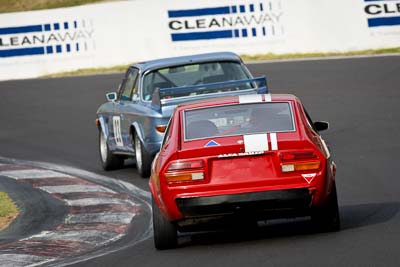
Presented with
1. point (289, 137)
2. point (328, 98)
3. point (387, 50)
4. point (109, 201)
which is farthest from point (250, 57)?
point (289, 137)

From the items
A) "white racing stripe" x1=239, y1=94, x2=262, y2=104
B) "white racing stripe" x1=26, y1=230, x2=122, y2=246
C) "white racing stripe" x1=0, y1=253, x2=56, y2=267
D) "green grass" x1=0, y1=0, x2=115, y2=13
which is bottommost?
"white racing stripe" x1=26, y1=230, x2=122, y2=246

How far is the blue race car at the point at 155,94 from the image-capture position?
48.4 ft

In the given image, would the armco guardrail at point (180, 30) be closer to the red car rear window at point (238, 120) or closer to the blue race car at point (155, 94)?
the blue race car at point (155, 94)

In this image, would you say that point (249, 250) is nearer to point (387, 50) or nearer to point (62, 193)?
point (62, 193)

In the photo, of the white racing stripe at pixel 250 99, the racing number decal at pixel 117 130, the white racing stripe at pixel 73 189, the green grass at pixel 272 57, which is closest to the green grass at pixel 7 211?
the white racing stripe at pixel 73 189

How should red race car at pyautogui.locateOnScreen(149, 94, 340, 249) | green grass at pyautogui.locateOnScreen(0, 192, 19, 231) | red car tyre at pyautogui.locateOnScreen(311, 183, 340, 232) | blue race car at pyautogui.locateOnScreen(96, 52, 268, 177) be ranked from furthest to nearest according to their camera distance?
blue race car at pyautogui.locateOnScreen(96, 52, 268, 177)
green grass at pyautogui.locateOnScreen(0, 192, 19, 231)
red car tyre at pyautogui.locateOnScreen(311, 183, 340, 232)
red race car at pyautogui.locateOnScreen(149, 94, 340, 249)

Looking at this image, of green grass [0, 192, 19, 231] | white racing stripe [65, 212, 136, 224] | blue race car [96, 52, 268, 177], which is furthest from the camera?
blue race car [96, 52, 268, 177]

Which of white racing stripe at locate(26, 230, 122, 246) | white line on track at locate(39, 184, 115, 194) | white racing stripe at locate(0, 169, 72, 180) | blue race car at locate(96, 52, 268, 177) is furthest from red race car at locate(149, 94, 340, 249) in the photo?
white racing stripe at locate(0, 169, 72, 180)

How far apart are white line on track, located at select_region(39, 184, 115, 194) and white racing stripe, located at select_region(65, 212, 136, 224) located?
73.9 inches

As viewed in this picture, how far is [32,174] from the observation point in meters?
16.8

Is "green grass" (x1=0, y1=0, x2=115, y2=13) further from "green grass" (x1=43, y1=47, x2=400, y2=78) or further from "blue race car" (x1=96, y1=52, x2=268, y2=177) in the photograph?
"blue race car" (x1=96, y1=52, x2=268, y2=177)

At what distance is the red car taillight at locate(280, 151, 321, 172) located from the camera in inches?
366

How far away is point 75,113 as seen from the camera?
79.7 ft

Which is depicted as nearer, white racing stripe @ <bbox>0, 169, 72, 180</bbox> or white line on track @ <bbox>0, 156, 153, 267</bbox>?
white line on track @ <bbox>0, 156, 153, 267</bbox>
